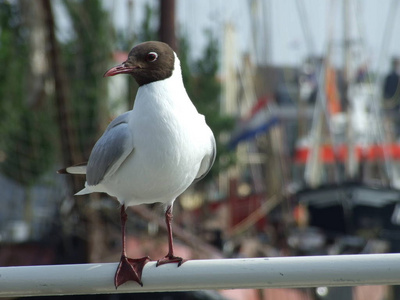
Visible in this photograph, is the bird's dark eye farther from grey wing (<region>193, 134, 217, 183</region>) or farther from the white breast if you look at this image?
grey wing (<region>193, 134, 217, 183</region>)

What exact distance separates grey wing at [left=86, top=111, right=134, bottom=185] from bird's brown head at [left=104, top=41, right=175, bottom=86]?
16 cm

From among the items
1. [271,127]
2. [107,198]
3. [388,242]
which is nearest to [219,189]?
[271,127]

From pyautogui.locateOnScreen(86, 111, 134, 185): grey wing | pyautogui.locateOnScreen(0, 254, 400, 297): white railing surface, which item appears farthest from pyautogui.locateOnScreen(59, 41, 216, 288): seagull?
pyautogui.locateOnScreen(0, 254, 400, 297): white railing surface

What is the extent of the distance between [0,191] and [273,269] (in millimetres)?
14048

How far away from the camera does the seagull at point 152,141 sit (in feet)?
8.71

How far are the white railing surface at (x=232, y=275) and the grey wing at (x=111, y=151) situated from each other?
0.44 metres

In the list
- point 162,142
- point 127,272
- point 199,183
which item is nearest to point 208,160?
point 162,142

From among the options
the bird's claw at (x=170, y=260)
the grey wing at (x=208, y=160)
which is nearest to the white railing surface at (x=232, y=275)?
the bird's claw at (x=170, y=260)

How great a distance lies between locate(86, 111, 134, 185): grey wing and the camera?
2.72 metres

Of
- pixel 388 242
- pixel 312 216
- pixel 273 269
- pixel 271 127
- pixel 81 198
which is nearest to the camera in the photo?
pixel 273 269

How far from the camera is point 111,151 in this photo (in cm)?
274

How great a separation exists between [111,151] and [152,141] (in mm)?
166

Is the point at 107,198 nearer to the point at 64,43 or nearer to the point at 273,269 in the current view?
the point at 64,43

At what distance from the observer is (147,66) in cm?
277
